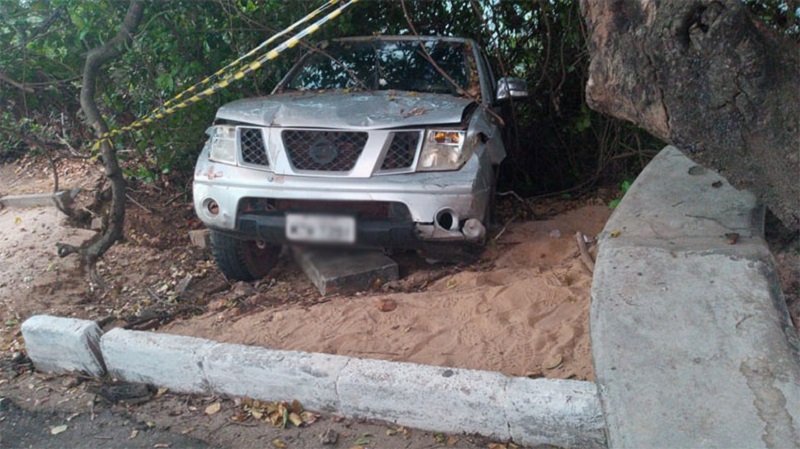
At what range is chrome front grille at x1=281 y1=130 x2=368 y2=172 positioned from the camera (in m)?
4.35

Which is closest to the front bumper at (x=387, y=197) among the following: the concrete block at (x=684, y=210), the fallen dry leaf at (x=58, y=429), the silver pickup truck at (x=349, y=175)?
the silver pickup truck at (x=349, y=175)

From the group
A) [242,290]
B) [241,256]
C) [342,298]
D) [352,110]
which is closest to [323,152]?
[352,110]

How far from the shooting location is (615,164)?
6.94m

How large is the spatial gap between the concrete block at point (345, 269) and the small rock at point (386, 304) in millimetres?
478

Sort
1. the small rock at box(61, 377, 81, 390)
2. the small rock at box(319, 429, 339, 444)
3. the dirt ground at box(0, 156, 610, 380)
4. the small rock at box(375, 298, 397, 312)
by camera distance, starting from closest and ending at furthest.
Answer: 1. the small rock at box(319, 429, 339, 444)
2. the dirt ground at box(0, 156, 610, 380)
3. the small rock at box(61, 377, 81, 390)
4. the small rock at box(375, 298, 397, 312)

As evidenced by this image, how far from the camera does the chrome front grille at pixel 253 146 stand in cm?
448

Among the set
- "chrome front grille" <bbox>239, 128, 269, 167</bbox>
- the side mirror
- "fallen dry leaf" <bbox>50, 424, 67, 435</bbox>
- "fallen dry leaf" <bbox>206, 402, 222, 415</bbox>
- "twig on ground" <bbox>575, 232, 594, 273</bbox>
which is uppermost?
"chrome front grille" <bbox>239, 128, 269, 167</bbox>

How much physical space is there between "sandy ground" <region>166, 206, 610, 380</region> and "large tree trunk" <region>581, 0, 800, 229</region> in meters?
1.16

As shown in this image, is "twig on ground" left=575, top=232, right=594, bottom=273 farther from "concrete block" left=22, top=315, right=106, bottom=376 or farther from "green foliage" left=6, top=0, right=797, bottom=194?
"concrete block" left=22, top=315, right=106, bottom=376

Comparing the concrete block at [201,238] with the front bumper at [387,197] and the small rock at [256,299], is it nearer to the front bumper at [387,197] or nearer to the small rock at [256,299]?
the small rock at [256,299]

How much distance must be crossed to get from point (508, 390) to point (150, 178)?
4685mm


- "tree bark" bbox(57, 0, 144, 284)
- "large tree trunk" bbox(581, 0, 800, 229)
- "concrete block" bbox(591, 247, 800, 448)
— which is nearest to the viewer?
"concrete block" bbox(591, 247, 800, 448)

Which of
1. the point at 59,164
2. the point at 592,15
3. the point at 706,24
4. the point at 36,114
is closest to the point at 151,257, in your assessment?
the point at 36,114

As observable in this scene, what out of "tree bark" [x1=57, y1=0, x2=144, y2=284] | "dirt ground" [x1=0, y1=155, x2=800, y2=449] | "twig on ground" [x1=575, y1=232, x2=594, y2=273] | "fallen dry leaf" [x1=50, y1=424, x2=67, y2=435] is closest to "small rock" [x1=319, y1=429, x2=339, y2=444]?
"dirt ground" [x1=0, y1=155, x2=800, y2=449]
